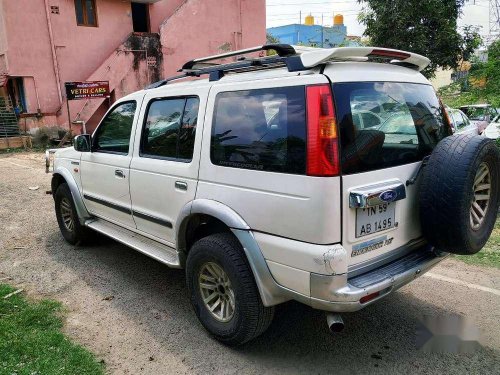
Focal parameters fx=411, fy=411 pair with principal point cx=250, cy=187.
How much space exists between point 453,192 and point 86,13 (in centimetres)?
1855

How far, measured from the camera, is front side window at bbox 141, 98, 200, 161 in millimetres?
3264

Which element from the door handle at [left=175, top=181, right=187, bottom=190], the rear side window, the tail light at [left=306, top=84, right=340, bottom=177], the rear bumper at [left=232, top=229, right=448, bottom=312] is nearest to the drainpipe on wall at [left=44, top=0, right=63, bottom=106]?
the door handle at [left=175, top=181, right=187, bottom=190]

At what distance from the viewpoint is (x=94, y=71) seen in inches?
699

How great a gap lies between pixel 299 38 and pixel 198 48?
24.2 m

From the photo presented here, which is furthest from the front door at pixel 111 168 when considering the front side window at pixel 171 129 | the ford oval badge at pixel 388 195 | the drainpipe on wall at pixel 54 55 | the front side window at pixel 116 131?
the drainpipe on wall at pixel 54 55

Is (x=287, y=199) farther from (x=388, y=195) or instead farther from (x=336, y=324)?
(x=336, y=324)

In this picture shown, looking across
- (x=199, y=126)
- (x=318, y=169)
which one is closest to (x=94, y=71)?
(x=199, y=126)

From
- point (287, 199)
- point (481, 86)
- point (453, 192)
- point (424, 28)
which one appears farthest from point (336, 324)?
point (424, 28)

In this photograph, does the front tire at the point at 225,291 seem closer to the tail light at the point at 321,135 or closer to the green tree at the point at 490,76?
the tail light at the point at 321,135

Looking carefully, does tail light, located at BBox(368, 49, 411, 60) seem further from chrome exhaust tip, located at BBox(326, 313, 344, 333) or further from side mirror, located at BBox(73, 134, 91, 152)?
side mirror, located at BBox(73, 134, 91, 152)

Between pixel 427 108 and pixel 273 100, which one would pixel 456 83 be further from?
pixel 273 100

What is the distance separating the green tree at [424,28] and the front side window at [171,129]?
11.6m

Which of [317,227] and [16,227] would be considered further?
[16,227]

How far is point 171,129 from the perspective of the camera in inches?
136
